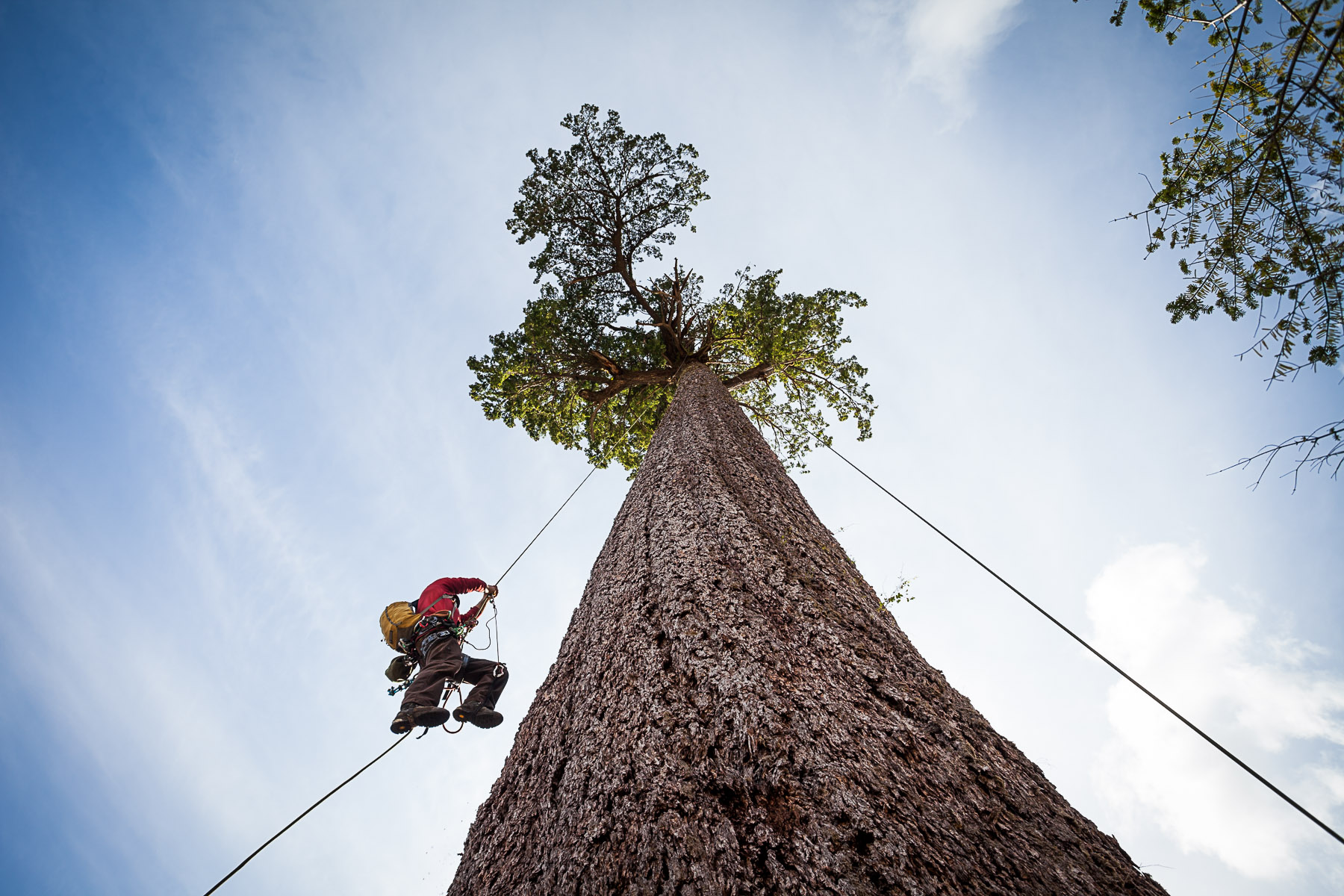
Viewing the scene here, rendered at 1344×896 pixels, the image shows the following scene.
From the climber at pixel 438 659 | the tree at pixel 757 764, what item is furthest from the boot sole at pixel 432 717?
the tree at pixel 757 764

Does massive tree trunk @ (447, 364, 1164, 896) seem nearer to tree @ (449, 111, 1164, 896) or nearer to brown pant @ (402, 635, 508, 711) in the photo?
tree @ (449, 111, 1164, 896)

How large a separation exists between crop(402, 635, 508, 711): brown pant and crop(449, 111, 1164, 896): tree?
137 cm

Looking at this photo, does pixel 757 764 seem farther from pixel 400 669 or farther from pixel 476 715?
pixel 400 669

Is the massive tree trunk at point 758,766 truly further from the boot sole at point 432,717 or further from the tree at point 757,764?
the boot sole at point 432,717


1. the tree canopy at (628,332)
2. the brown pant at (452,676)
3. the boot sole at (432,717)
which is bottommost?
the boot sole at (432,717)

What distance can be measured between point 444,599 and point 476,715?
3.20 ft

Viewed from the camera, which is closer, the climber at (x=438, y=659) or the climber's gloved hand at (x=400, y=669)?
the climber at (x=438, y=659)

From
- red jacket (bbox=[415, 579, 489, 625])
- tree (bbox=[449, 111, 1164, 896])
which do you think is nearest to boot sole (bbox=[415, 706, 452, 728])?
red jacket (bbox=[415, 579, 489, 625])

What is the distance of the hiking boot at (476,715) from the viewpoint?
296 cm

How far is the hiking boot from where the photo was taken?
296cm

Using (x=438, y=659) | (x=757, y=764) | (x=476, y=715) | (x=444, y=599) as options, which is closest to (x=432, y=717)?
(x=476, y=715)

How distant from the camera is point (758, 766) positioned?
1198 mm

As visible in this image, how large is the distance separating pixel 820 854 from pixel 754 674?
0.47 m

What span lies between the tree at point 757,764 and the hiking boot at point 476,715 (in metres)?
1.30
